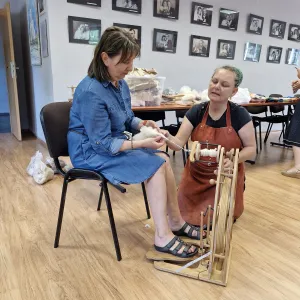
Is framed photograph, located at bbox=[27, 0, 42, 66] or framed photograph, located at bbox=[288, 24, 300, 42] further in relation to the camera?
framed photograph, located at bbox=[288, 24, 300, 42]

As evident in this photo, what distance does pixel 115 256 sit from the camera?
1416 millimetres

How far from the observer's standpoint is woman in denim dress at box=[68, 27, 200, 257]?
1.20 meters

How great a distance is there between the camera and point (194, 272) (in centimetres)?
127

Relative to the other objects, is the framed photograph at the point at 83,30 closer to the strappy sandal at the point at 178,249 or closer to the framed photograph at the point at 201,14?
the framed photograph at the point at 201,14

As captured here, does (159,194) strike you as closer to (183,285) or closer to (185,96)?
(183,285)

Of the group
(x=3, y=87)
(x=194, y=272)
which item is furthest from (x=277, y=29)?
(x=3, y=87)

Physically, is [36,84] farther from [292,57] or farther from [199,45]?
[292,57]

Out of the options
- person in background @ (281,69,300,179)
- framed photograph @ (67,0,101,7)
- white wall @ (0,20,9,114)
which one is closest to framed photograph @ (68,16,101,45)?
framed photograph @ (67,0,101,7)

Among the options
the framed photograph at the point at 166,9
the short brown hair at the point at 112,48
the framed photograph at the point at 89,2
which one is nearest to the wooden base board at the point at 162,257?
the short brown hair at the point at 112,48

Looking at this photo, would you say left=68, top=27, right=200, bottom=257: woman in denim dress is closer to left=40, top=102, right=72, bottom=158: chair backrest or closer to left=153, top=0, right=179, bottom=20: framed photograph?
left=40, top=102, right=72, bottom=158: chair backrest

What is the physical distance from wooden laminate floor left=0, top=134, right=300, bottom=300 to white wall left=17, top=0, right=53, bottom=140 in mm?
1513

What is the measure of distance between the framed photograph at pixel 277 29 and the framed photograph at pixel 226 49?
0.92 metres

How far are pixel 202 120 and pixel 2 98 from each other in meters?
5.47

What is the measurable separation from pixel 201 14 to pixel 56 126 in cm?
342
